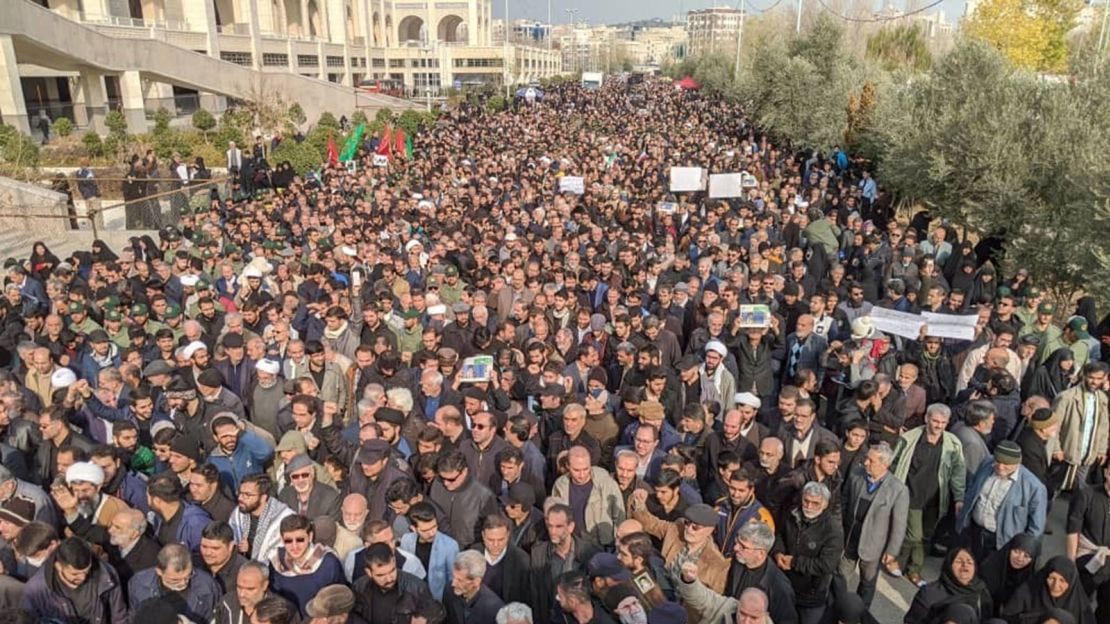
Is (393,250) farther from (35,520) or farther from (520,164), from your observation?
(520,164)

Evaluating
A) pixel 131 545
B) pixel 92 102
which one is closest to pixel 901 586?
pixel 131 545

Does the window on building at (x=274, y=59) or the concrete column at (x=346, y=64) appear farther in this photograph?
the concrete column at (x=346, y=64)

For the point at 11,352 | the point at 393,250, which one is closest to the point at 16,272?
the point at 11,352

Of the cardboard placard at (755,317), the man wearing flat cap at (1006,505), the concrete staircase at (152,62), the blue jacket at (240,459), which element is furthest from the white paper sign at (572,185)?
the concrete staircase at (152,62)

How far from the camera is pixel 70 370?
22.6 ft

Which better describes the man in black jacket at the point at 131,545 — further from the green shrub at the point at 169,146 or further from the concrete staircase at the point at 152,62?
the concrete staircase at the point at 152,62

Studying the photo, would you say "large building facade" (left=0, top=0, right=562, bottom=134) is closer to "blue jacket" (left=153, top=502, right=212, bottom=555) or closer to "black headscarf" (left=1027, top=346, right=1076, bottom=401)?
"blue jacket" (left=153, top=502, right=212, bottom=555)

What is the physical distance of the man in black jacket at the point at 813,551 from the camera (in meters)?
4.40

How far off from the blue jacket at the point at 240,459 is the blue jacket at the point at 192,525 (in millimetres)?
764

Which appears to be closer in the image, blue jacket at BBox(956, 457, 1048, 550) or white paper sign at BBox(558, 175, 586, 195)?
blue jacket at BBox(956, 457, 1048, 550)

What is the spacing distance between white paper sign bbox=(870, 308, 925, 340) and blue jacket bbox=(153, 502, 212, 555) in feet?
20.0

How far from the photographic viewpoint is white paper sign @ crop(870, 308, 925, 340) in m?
7.44

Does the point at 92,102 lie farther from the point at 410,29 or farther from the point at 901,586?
the point at 410,29

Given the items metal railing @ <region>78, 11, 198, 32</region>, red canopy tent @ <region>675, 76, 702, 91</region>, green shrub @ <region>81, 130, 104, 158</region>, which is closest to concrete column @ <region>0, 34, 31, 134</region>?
green shrub @ <region>81, 130, 104, 158</region>
